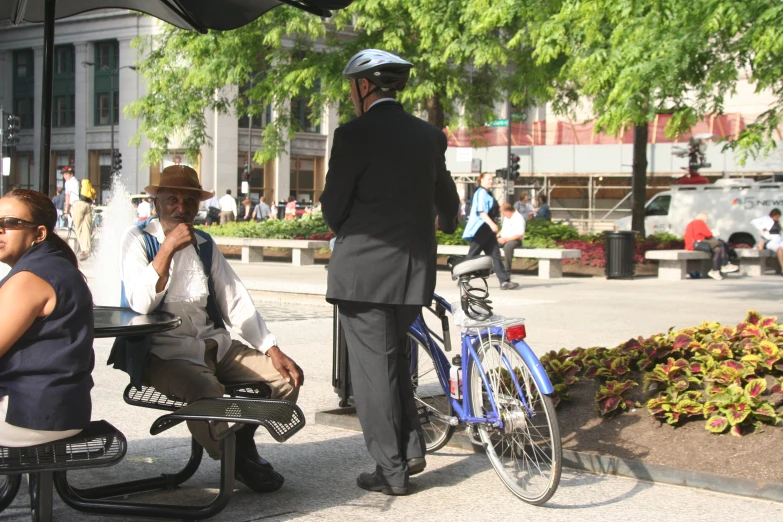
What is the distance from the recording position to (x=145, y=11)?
5.95 m

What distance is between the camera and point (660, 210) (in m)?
30.2

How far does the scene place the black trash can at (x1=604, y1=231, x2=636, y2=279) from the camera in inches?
783

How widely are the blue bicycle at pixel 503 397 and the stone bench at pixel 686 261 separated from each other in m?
15.9

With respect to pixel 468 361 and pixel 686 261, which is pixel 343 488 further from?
pixel 686 261

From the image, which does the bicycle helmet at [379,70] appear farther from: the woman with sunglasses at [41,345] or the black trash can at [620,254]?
the black trash can at [620,254]

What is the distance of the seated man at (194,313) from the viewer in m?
4.61

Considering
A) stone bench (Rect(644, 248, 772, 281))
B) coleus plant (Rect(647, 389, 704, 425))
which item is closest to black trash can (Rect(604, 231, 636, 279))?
stone bench (Rect(644, 248, 772, 281))

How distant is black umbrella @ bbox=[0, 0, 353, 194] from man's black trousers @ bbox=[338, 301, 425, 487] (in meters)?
1.67

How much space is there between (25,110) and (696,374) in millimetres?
67045

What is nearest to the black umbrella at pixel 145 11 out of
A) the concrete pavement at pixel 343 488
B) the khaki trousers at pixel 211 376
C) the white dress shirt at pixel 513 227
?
the khaki trousers at pixel 211 376

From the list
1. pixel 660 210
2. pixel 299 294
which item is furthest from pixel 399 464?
pixel 660 210

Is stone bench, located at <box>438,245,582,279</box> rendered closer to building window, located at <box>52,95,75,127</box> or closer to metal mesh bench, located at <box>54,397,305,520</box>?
metal mesh bench, located at <box>54,397,305,520</box>

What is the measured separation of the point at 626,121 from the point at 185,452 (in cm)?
663

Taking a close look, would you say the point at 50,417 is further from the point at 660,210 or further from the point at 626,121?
the point at 660,210
